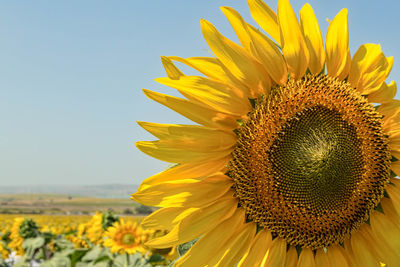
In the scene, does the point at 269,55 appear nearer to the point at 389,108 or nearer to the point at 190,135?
the point at 190,135

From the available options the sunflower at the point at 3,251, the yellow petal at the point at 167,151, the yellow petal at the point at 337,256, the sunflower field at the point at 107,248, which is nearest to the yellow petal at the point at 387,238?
the yellow petal at the point at 337,256

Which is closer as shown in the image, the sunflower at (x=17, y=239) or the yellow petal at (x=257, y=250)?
the yellow petal at (x=257, y=250)

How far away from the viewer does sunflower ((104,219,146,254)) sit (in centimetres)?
735

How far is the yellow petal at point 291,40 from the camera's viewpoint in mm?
1722

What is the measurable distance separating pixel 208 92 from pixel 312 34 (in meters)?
0.53

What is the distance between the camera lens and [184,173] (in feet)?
5.57

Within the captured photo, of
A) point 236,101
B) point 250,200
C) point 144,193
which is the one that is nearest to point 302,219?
point 250,200

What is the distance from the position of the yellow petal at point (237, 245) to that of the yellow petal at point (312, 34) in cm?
80

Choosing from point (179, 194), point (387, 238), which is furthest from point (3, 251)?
point (387, 238)

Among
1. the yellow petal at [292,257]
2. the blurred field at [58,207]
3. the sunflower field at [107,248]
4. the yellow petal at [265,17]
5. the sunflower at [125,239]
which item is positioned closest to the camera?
the yellow petal at [265,17]

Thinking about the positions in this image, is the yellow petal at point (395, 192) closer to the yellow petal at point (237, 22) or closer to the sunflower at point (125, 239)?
the yellow petal at point (237, 22)

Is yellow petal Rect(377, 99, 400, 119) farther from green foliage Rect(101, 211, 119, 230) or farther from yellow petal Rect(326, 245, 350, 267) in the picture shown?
green foliage Rect(101, 211, 119, 230)

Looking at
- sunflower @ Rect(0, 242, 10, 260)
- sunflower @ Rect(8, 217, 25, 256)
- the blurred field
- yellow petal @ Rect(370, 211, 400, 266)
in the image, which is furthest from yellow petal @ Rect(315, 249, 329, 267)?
the blurred field

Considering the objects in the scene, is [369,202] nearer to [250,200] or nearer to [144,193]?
[250,200]
